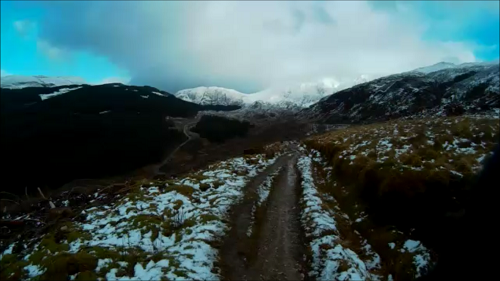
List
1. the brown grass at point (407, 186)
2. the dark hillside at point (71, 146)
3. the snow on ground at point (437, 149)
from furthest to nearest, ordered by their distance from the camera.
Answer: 1. the dark hillside at point (71, 146)
2. the snow on ground at point (437, 149)
3. the brown grass at point (407, 186)

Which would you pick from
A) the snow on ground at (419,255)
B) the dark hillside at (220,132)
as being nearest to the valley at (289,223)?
the snow on ground at (419,255)

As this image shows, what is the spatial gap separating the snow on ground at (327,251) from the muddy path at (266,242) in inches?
21.0

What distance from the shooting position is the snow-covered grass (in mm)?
11156

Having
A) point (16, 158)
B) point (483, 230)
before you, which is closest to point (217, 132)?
point (16, 158)

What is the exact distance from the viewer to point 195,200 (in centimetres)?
1864

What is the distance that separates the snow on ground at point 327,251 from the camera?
11312mm

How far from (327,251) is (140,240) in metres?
7.82

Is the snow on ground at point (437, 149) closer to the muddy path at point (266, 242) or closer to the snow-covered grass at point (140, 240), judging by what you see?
the muddy path at point (266, 242)

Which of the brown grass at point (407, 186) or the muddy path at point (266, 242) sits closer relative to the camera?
the muddy path at point (266, 242)

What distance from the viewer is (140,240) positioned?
44.7ft

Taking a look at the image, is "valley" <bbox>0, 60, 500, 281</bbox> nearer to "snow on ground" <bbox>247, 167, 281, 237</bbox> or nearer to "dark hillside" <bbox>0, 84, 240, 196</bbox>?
"snow on ground" <bbox>247, 167, 281, 237</bbox>

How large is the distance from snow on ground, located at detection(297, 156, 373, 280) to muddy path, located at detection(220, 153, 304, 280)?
53 cm

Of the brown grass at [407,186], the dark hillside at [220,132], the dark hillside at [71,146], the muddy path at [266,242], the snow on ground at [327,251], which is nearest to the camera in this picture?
the snow on ground at [327,251]

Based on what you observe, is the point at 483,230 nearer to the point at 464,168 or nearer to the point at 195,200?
the point at 464,168
